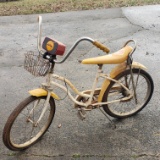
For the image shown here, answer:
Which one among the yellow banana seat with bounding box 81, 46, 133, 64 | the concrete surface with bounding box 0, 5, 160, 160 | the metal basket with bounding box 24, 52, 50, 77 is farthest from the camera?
the concrete surface with bounding box 0, 5, 160, 160

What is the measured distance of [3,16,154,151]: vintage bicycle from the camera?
2.52m

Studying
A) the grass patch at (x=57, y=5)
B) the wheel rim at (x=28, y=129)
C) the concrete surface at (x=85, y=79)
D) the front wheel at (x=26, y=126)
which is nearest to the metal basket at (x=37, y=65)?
the front wheel at (x=26, y=126)

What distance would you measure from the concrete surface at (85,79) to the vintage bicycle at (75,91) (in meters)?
0.16

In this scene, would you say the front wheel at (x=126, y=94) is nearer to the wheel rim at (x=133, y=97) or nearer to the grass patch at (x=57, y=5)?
the wheel rim at (x=133, y=97)

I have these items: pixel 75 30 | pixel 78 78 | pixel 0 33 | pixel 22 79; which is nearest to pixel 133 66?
pixel 78 78

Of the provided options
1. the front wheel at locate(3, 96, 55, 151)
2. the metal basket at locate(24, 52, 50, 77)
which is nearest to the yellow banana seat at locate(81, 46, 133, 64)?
the metal basket at locate(24, 52, 50, 77)

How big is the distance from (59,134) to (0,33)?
418cm

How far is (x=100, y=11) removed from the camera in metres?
7.83

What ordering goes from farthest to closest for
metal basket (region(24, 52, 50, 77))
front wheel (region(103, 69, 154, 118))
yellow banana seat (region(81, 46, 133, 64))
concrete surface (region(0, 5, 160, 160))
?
front wheel (region(103, 69, 154, 118)) < concrete surface (region(0, 5, 160, 160)) < yellow banana seat (region(81, 46, 133, 64)) < metal basket (region(24, 52, 50, 77))

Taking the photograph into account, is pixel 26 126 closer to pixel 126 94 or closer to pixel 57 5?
pixel 126 94

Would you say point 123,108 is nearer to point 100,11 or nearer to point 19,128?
point 19,128

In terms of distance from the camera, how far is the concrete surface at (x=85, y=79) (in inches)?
118

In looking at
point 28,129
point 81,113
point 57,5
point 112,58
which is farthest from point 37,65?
point 57,5

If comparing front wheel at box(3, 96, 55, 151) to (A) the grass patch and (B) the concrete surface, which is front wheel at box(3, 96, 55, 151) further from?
(A) the grass patch
